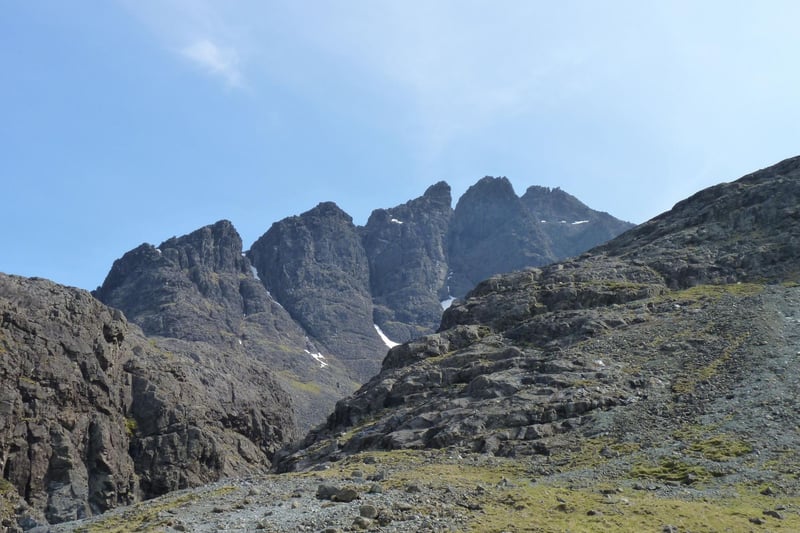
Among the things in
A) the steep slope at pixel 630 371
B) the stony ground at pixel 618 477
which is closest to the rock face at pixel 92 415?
the steep slope at pixel 630 371

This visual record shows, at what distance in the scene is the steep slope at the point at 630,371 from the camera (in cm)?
5025

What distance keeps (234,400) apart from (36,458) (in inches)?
2141

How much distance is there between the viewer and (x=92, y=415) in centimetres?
10612

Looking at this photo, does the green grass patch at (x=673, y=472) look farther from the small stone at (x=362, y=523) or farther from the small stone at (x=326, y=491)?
the small stone at (x=362, y=523)

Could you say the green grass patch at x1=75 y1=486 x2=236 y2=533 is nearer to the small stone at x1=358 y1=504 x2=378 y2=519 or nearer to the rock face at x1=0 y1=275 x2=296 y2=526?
the small stone at x1=358 y1=504 x2=378 y2=519

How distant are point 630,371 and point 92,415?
78.9 meters

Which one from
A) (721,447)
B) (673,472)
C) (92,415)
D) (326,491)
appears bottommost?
(673,472)

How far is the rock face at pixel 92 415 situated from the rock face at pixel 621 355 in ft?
96.5

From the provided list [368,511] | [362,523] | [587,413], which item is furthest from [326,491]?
[587,413]

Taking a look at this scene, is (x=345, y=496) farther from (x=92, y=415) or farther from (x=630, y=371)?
(x=92, y=415)

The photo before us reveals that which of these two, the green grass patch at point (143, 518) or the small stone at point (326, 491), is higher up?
the green grass patch at point (143, 518)

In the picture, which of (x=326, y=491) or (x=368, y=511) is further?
(x=326, y=491)

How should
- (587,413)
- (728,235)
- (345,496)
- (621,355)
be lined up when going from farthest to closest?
1. (728,235)
2. (621,355)
3. (587,413)
4. (345,496)

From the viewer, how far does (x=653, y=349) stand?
247ft
